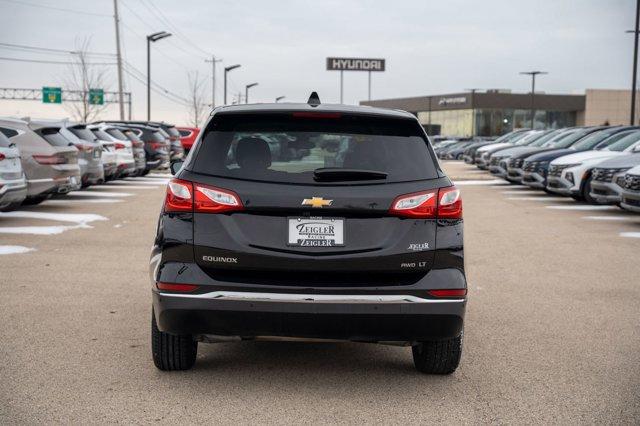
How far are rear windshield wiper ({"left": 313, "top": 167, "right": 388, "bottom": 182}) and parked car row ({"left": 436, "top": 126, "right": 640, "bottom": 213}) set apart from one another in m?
9.73

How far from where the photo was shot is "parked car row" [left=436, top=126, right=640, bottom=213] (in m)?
15.1

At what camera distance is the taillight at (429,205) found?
4.53 meters

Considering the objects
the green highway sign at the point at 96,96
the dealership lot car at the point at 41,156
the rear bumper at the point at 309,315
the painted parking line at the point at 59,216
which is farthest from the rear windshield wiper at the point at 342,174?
the green highway sign at the point at 96,96

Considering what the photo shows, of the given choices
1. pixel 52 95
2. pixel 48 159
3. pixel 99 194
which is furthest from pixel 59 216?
pixel 52 95

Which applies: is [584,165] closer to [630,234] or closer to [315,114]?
[630,234]

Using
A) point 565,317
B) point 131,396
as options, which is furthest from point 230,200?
point 565,317

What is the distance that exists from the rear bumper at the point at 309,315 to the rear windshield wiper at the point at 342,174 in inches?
25.4

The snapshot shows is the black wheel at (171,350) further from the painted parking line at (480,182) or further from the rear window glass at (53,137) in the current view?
the painted parking line at (480,182)

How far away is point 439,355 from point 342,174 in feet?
4.35

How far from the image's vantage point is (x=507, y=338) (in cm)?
621

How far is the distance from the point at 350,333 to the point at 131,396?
130 cm

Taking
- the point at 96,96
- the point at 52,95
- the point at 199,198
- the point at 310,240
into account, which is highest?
the point at 52,95

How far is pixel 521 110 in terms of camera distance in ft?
344

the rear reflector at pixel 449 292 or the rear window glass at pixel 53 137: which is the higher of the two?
the rear window glass at pixel 53 137
